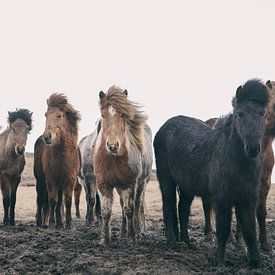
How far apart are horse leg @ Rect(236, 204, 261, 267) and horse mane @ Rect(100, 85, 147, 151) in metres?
2.51

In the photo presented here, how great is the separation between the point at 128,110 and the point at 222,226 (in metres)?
2.52

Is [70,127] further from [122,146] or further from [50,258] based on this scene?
[50,258]

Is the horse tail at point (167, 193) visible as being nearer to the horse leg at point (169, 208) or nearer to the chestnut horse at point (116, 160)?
the horse leg at point (169, 208)

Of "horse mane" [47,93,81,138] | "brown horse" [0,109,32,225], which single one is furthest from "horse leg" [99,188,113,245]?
"brown horse" [0,109,32,225]

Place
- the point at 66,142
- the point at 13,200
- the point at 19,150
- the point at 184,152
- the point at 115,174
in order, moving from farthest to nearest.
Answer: the point at 13,200 → the point at 19,150 → the point at 66,142 → the point at 115,174 → the point at 184,152

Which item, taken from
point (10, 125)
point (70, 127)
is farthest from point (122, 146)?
point (10, 125)

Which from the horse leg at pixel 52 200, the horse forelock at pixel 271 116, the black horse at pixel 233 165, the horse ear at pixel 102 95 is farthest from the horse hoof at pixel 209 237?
the horse leg at pixel 52 200

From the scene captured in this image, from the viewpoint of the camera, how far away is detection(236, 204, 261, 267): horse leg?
20.5 ft

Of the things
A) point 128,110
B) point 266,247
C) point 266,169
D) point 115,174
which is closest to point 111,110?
point 128,110

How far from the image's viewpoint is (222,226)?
6.35 metres

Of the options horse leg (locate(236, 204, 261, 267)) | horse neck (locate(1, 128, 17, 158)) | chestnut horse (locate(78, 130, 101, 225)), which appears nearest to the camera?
horse leg (locate(236, 204, 261, 267))

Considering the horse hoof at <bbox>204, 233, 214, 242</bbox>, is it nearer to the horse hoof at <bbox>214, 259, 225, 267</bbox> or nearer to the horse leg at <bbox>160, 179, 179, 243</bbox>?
the horse leg at <bbox>160, 179, 179, 243</bbox>

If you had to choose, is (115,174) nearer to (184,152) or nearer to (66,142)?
(184,152)

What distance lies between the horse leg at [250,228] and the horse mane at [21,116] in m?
6.48
